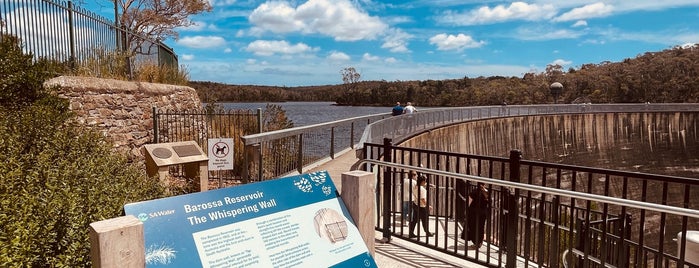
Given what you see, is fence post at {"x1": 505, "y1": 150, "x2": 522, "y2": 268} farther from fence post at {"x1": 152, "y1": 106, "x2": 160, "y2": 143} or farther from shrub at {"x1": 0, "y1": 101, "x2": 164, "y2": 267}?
fence post at {"x1": 152, "y1": 106, "x2": 160, "y2": 143}

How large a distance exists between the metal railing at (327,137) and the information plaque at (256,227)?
2.58 metres

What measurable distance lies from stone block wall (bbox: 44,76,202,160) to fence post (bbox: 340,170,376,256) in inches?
298

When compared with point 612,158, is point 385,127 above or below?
above

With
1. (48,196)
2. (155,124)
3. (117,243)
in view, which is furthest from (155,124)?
(117,243)

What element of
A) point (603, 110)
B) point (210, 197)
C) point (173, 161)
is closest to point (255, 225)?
point (210, 197)

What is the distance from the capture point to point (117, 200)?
12.2 ft

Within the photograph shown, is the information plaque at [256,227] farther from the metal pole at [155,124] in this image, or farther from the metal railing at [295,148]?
the metal pole at [155,124]

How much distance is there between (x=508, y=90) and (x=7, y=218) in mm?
111578

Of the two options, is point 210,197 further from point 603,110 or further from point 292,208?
point 603,110

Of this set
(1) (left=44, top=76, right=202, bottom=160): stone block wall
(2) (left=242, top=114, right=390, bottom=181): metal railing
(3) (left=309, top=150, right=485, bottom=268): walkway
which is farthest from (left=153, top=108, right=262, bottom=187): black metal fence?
(3) (left=309, top=150, right=485, bottom=268): walkway

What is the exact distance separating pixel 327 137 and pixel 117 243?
32.0 ft

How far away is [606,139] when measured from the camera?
43.2 meters

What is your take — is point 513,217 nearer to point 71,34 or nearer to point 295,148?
point 295,148

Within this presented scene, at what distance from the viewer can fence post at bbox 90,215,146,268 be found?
1.99m
